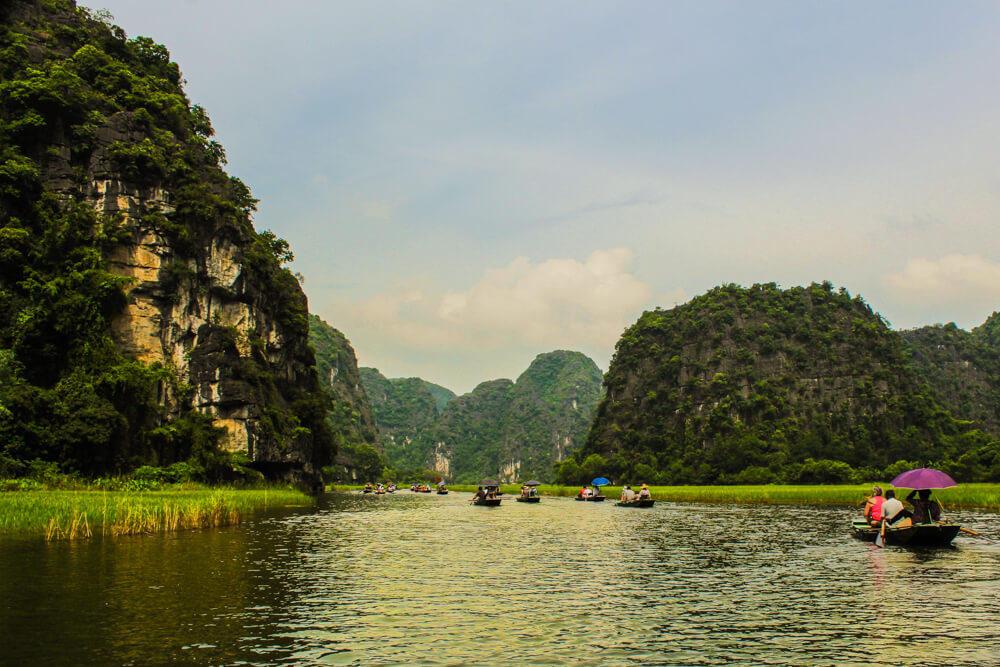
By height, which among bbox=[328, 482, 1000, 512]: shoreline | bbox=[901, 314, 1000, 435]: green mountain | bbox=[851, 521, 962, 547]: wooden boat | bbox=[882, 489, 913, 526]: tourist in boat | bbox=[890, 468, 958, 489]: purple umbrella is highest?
bbox=[901, 314, 1000, 435]: green mountain

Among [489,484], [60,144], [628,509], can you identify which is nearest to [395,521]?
[628,509]

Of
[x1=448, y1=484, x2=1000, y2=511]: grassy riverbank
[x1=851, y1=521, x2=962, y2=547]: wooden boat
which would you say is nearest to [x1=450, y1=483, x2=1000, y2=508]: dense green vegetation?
[x1=448, y1=484, x2=1000, y2=511]: grassy riverbank

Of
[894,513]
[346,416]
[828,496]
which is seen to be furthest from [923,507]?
[346,416]

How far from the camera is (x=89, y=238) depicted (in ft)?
168

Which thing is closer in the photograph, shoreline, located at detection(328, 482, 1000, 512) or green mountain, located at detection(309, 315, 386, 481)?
shoreline, located at detection(328, 482, 1000, 512)

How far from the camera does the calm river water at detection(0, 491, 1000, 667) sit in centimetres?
1007

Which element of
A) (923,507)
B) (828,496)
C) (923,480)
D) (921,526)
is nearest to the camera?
(921,526)

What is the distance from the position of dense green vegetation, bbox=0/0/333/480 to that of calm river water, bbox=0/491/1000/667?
24.9 meters

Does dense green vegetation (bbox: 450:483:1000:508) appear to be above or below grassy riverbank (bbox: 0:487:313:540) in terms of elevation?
below

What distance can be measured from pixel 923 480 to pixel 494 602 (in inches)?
658

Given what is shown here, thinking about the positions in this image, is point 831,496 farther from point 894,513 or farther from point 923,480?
point 923,480

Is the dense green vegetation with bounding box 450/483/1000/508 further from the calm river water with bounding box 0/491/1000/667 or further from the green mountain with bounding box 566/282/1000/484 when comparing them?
the green mountain with bounding box 566/282/1000/484

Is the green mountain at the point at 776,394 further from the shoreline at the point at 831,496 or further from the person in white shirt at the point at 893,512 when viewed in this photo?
the person in white shirt at the point at 893,512

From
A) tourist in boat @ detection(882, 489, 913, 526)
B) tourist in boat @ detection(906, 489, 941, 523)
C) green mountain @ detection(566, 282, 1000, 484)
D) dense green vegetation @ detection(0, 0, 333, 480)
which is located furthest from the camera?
green mountain @ detection(566, 282, 1000, 484)
